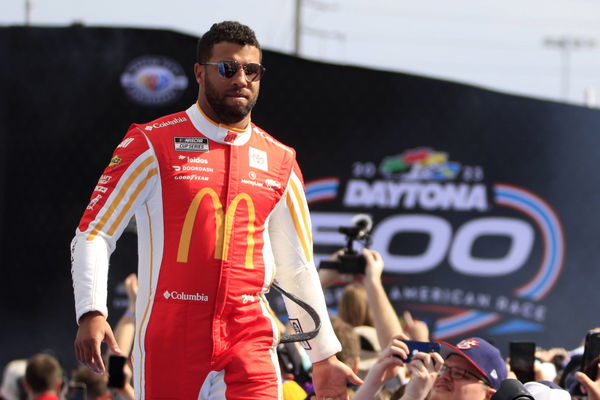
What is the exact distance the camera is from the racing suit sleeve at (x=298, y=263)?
400cm

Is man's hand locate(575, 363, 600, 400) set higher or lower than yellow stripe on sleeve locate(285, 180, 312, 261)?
lower

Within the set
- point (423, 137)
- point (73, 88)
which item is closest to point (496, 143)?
point (423, 137)

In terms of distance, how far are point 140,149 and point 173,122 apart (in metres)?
0.18

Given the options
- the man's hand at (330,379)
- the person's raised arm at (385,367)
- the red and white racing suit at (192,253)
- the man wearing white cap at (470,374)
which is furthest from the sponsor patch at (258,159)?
the man wearing white cap at (470,374)

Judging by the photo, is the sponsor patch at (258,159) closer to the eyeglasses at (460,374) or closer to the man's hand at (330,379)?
the man's hand at (330,379)

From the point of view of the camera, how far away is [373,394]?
4.23 metres

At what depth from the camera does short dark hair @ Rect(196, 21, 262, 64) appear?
3840 mm

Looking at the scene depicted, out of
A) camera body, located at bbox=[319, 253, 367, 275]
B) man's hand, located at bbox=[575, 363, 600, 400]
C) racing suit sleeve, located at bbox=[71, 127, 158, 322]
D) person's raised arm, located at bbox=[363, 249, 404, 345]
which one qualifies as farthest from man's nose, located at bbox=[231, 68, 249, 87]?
camera body, located at bbox=[319, 253, 367, 275]

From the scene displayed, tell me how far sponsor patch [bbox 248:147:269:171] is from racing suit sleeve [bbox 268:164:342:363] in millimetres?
136

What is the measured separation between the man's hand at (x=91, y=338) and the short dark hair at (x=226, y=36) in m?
0.99

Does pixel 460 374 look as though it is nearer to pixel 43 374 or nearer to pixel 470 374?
pixel 470 374

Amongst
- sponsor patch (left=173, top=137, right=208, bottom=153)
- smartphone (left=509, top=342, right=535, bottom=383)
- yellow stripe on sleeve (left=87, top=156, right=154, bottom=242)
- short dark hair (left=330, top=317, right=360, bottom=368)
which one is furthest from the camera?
short dark hair (left=330, top=317, right=360, bottom=368)

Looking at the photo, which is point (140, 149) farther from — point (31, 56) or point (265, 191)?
point (31, 56)

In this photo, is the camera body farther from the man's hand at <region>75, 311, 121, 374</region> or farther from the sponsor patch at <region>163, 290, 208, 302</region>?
the man's hand at <region>75, 311, 121, 374</region>
